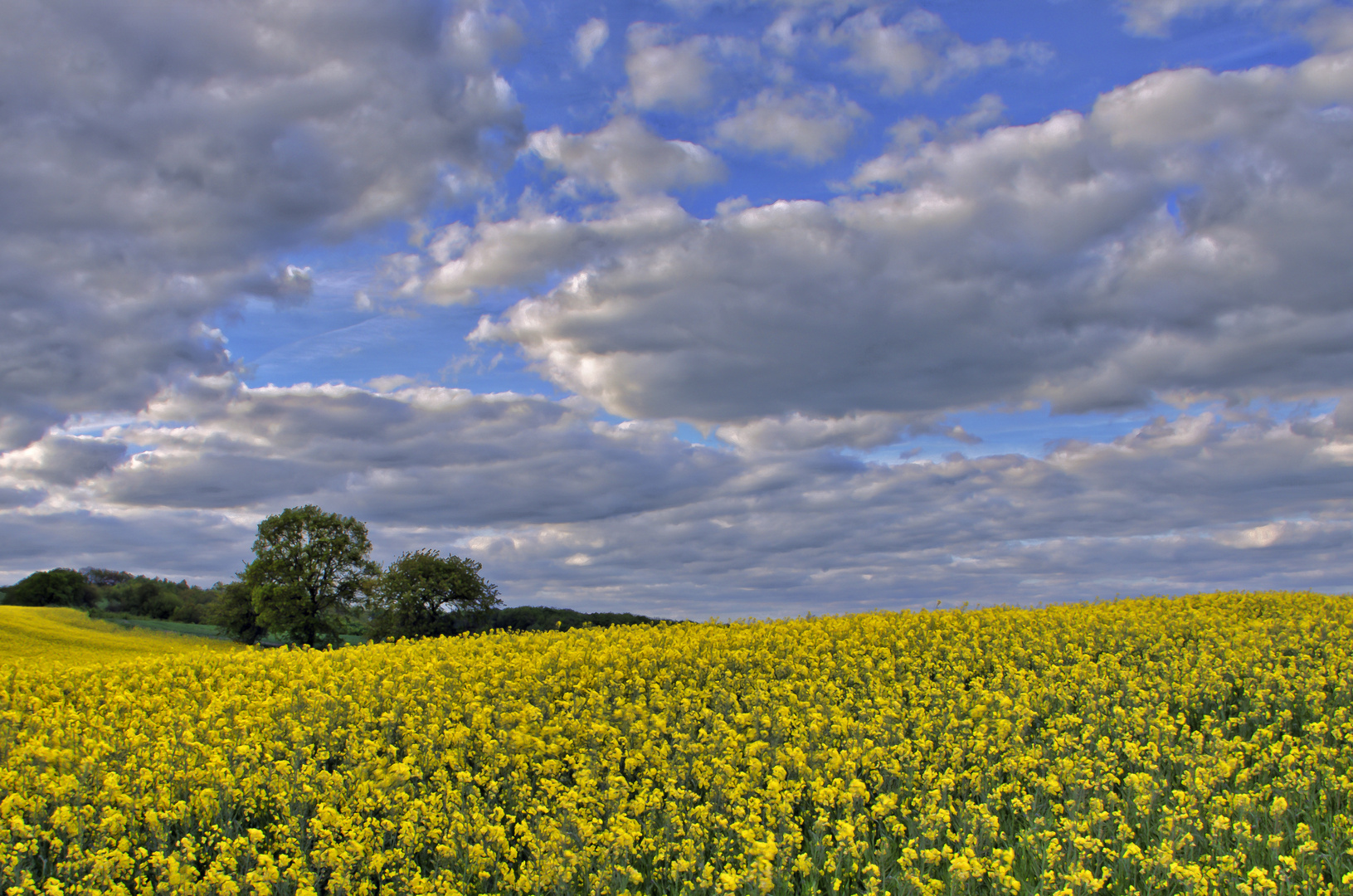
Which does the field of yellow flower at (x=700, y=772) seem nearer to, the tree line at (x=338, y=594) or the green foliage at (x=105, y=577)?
the tree line at (x=338, y=594)

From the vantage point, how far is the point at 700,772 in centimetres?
1014

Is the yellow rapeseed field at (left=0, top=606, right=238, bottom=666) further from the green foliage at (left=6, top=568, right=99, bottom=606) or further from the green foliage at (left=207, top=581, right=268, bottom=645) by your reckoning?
the green foliage at (left=6, top=568, right=99, bottom=606)

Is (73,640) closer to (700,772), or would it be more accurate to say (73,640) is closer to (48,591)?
(700,772)

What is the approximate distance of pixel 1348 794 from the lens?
33.6 ft

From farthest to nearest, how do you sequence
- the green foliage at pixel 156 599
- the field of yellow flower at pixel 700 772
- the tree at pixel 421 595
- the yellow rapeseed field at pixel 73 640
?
the green foliage at pixel 156 599, the tree at pixel 421 595, the yellow rapeseed field at pixel 73 640, the field of yellow flower at pixel 700 772

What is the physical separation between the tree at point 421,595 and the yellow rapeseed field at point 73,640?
9.47 m

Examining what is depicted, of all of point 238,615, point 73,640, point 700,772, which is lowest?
point 73,640

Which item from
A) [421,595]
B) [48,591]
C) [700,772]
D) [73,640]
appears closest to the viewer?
[700,772]

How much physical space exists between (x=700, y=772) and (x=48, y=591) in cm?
9783

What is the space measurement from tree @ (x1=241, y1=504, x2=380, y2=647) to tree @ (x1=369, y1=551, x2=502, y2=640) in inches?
96.4

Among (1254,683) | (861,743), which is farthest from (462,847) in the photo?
(1254,683)

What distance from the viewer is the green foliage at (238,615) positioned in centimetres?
5575

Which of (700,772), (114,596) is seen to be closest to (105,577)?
(114,596)

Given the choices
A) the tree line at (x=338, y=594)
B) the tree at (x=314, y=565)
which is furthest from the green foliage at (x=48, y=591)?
the tree at (x=314, y=565)
